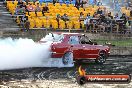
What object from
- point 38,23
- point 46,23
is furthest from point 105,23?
point 38,23

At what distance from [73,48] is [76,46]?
25 centimetres

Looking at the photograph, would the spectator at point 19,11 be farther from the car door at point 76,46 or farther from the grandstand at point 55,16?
the car door at point 76,46

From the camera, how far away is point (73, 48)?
19.2 meters

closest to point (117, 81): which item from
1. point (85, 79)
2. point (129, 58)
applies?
point (85, 79)

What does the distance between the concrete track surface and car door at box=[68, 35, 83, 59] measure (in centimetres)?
54

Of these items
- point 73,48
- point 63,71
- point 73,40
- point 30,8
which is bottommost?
point 63,71

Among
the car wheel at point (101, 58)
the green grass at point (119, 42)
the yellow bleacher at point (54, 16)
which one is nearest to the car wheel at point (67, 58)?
the car wheel at point (101, 58)

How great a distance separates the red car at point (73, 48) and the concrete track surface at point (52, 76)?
1.52 ft

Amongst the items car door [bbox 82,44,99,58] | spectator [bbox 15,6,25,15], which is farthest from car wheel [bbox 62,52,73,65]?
spectator [bbox 15,6,25,15]

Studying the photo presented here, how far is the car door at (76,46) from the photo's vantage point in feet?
63.3

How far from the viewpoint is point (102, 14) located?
2992 centimetres

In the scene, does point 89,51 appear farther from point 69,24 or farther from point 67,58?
point 69,24

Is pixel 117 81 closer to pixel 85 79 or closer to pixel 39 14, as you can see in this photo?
pixel 85 79

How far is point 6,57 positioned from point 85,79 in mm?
6753
